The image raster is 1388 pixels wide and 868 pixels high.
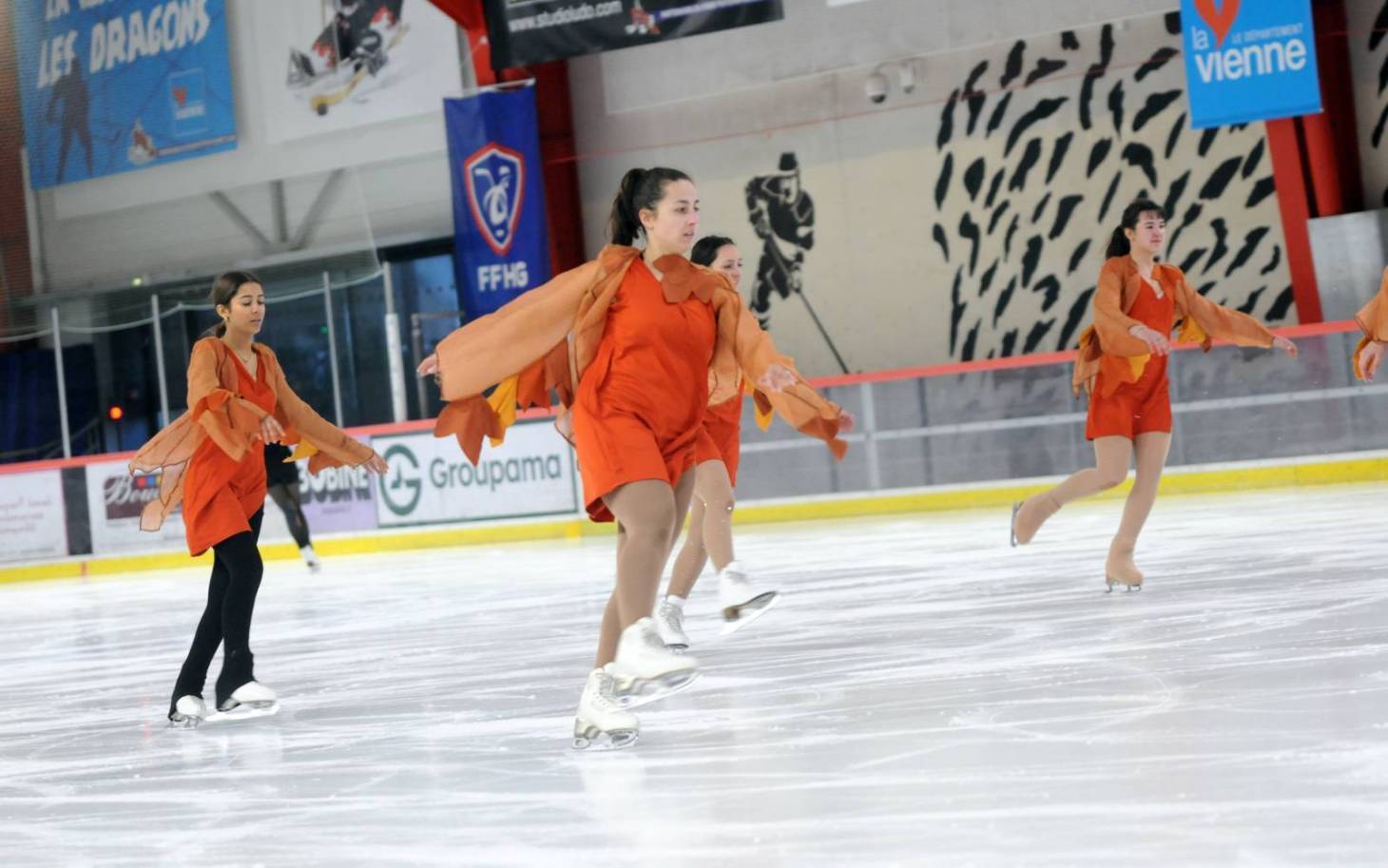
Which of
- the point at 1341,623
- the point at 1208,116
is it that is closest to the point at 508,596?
the point at 1341,623

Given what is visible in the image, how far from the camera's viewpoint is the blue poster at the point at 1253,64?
10.9 metres

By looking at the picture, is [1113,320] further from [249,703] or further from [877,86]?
[877,86]

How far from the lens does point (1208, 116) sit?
36.0ft

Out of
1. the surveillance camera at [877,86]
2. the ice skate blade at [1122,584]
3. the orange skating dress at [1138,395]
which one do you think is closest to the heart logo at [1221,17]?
the surveillance camera at [877,86]

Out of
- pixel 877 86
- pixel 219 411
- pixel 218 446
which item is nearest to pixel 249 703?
pixel 218 446

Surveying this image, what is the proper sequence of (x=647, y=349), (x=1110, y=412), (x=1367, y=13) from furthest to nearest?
(x=1367, y=13)
(x=1110, y=412)
(x=647, y=349)

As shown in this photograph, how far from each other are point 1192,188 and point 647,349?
11033 millimetres

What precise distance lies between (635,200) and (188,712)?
2041 millimetres

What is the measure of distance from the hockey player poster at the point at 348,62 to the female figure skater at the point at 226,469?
38.8ft

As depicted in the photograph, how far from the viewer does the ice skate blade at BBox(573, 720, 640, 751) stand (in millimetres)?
3548

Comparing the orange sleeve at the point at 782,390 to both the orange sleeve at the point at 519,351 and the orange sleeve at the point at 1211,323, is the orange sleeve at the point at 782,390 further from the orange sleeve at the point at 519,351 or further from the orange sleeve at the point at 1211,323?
the orange sleeve at the point at 1211,323

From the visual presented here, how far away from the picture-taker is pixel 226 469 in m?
4.59

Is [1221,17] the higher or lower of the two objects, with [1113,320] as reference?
higher

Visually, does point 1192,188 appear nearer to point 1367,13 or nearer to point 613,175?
point 1367,13
